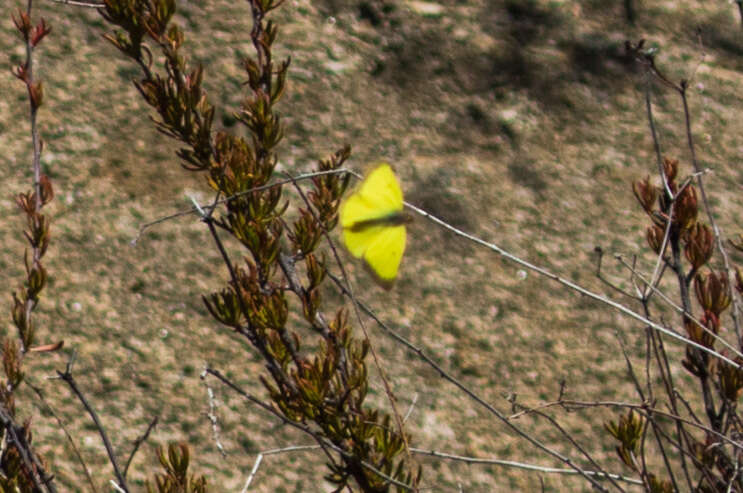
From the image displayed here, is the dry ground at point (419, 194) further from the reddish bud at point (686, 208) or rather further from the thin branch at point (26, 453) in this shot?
the reddish bud at point (686, 208)

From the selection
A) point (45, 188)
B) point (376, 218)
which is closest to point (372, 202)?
point (376, 218)

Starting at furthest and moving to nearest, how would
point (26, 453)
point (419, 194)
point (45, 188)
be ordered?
point (419, 194), point (45, 188), point (26, 453)

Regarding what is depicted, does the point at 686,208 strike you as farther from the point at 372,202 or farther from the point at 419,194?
the point at 419,194

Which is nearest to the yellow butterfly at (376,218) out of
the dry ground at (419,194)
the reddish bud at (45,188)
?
the reddish bud at (45,188)

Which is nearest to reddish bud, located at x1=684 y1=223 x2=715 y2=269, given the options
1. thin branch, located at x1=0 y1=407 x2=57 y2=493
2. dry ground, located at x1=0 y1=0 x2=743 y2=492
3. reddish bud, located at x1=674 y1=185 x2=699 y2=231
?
reddish bud, located at x1=674 y1=185 x2=699 y2=231

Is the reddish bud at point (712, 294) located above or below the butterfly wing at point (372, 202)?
below

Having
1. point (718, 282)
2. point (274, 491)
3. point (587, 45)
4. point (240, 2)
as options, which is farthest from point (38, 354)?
point (587, 45)

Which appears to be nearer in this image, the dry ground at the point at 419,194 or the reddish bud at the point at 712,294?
the reddish bud at the point at 712,294

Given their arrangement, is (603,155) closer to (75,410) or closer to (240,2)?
(240,2)
